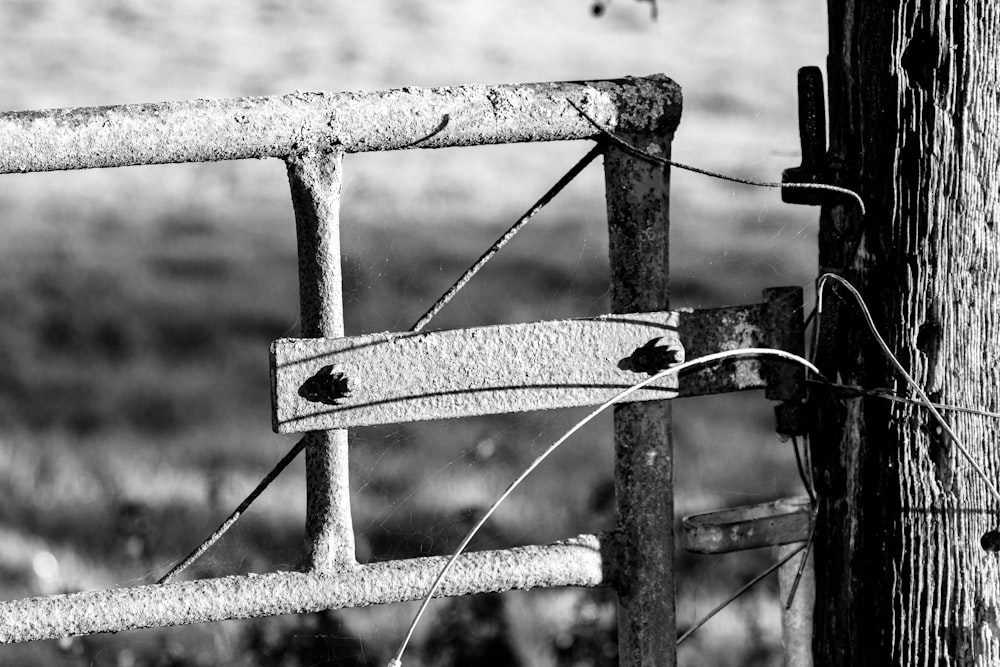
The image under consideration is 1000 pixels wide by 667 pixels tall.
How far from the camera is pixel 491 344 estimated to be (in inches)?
51.5

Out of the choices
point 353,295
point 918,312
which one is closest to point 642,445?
point 918,312

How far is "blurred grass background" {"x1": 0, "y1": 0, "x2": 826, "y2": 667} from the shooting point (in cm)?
288

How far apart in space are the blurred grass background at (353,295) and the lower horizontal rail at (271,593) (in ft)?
2.24

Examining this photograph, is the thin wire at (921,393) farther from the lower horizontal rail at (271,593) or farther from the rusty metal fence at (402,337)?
the lower horizontal rail at (271,593)

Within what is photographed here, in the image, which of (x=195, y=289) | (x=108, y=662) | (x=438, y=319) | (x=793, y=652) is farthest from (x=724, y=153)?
(x=793, y=652)

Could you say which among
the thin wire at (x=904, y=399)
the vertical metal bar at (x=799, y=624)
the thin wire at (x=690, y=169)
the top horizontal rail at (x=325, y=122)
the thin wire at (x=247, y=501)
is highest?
the top horizontal rail at (x=325, y=122)

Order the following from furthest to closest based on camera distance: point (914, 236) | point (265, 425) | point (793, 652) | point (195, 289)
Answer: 1. point (195, 289)
2. point (265, 425)
3. point (793, 652)
4. point (914, 236)

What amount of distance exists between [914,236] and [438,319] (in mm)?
2814

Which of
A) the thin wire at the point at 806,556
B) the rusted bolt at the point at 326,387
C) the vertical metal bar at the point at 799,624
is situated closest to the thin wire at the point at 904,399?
the thin wire at the point at 806,556

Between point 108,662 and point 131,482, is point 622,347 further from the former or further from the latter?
point 131,482

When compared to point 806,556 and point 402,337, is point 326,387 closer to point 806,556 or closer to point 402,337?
point 402,337

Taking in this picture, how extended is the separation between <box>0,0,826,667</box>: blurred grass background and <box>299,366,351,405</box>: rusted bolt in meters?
0.73

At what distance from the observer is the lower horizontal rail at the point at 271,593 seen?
4.29 feet

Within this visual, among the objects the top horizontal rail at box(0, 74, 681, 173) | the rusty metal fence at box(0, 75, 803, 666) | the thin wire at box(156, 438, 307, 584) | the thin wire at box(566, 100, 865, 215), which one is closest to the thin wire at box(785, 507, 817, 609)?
the rusty metal fence at box(0, 75, 803, 666)
